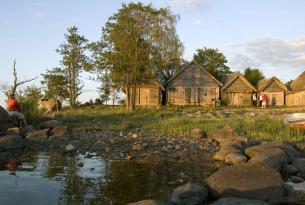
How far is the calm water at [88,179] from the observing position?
756 cm

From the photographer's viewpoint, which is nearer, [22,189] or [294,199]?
[294,199]

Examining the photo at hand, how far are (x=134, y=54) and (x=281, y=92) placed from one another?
62.6 feet

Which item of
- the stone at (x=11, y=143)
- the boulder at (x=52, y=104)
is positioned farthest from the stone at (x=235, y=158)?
the boulder at (x=52, y=104)

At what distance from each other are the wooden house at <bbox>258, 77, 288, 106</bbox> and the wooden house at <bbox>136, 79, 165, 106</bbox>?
463 inches

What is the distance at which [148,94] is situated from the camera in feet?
139

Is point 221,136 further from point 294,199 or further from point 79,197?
point 79,197

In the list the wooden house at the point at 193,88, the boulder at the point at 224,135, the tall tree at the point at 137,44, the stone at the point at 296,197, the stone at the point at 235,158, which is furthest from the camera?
the wooden house at the point at 193,88

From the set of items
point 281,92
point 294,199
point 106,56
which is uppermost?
point 106,56

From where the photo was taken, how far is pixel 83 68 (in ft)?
138

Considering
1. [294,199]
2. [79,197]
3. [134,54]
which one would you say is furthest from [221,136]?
[134,54]

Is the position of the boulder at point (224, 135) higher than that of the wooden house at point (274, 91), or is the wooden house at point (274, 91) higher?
the wooden house at point (274, 91)

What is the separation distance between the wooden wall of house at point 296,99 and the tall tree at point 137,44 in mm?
14587

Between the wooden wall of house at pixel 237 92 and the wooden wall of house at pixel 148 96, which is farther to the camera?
the wooden wall of house at pixel 237 92

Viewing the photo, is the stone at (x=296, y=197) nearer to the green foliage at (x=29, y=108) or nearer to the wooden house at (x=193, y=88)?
the green foliage at (x=29, y=108)
